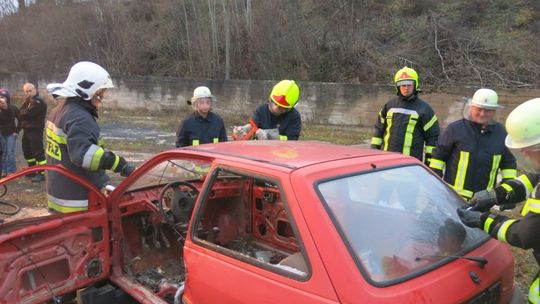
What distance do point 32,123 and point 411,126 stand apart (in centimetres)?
646

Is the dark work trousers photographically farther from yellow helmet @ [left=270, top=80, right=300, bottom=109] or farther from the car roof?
the car roof

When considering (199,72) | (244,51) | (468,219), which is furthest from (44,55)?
(468,219)

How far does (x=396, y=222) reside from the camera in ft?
6.93

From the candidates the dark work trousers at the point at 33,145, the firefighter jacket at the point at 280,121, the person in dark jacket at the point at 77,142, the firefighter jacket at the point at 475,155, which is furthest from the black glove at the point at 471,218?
the dark work trousers at the point at 33,145

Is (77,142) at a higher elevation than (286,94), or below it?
below

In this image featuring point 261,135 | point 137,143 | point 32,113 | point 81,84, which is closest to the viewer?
point 81,84

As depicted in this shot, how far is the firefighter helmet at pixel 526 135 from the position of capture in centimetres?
217

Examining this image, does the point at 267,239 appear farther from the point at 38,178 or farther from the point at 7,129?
the point at 7,129

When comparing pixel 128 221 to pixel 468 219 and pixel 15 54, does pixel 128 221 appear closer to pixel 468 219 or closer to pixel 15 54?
pixel 468 219

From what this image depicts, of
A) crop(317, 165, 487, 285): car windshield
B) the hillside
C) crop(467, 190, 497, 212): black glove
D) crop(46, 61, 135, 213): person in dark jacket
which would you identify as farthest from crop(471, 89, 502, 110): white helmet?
the hillside

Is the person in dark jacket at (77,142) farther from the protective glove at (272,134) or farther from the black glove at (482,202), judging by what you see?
the black glove at (482,202)

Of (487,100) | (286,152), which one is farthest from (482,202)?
(487,100)

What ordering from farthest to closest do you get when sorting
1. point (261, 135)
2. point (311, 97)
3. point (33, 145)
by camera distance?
point (311, 97)
point (33, 145)
point (261, 135)

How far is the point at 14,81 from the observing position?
63.9ft
